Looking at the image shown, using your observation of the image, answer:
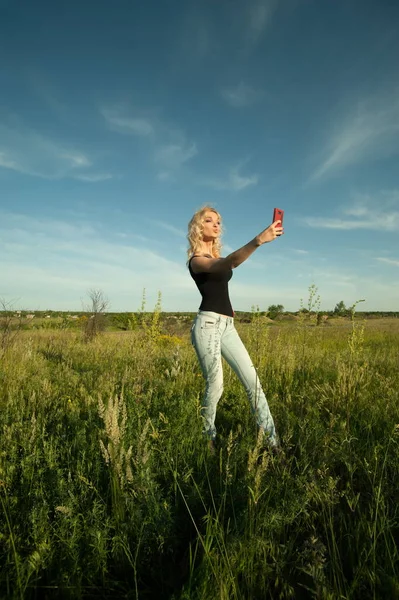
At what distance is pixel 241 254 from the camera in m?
2.79

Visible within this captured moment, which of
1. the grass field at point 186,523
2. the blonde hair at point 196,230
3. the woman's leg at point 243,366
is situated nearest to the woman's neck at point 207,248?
the blonde hair at point 196,230

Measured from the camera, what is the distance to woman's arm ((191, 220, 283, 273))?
271 centimetres

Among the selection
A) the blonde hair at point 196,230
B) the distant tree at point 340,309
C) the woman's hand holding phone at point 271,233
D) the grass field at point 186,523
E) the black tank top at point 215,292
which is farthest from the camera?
the distant tree at point 340,309

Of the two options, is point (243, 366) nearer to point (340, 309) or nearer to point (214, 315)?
point (214, 315)

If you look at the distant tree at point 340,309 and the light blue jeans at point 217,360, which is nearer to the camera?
the light blue jeans at point 217,360

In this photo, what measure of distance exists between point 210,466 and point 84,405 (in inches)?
78.3

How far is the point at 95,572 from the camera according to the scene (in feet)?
5.39

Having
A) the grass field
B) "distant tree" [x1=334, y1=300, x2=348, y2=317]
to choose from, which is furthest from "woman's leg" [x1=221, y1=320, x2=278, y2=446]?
"distant tree" [x1=334, y1=300, x2=348, y2=317]

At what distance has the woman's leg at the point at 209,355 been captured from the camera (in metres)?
3.06

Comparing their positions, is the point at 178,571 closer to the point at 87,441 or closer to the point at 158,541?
the point at 158,541

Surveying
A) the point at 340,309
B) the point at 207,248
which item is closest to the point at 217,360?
the point at 207,248

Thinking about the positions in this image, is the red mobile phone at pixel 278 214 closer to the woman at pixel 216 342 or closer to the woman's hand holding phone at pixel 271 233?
the woman's hand holding phone at pixel 271 233

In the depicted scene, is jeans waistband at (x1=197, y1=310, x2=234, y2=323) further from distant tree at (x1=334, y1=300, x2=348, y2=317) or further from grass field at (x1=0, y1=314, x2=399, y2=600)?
distant tree at (x1=334, y1=300, x2=348, y2=317)

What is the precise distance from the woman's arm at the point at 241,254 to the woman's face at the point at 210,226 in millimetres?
456
